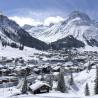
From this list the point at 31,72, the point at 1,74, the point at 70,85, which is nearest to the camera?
the point at 70,85

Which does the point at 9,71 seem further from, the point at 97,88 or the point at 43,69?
the point at 97,88

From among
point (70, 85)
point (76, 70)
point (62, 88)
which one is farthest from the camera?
point (76, 70)

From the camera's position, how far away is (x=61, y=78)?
64.3 m

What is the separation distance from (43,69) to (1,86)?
4779cm

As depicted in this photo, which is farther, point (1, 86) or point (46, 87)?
point (1, 86)

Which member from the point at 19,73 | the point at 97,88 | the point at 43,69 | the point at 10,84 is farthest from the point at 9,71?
the point at 97,88

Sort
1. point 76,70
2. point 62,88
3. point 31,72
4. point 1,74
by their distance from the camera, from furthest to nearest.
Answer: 1. point 76,70
2. point 31,72
3. point 1,74
4. point 62,88

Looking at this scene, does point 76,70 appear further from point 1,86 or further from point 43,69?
point 1,86

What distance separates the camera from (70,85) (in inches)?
3681

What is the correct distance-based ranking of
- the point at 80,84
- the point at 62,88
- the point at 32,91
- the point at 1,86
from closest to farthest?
1. the point at 32,91
2. the point at 62,88
3. the point at 1,86
4. the point at 80,84

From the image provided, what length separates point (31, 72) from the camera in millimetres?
122875

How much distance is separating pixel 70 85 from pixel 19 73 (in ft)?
103

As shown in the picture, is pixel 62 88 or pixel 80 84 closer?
pixel 62 88

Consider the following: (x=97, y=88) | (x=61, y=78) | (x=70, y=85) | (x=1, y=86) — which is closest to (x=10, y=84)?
(x=1, y=86)
